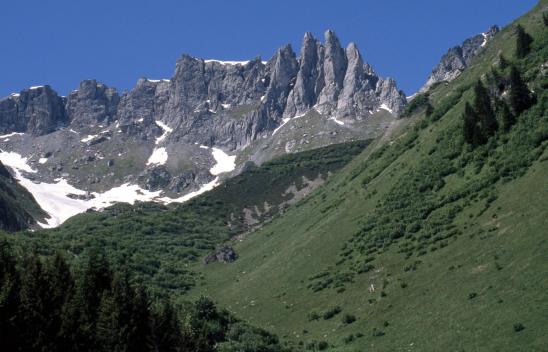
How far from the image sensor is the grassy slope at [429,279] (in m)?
50.8

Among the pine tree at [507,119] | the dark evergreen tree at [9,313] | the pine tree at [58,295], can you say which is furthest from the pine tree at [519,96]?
the dark evergreen tree at [9,313]

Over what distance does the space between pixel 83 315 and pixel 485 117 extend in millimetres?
58897

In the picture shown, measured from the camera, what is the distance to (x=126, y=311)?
5350cm

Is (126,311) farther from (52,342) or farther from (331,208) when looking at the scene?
(331,208)

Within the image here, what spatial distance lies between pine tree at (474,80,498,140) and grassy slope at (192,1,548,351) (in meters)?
6.43

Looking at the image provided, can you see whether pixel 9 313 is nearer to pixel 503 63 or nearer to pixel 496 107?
pixel 496 107

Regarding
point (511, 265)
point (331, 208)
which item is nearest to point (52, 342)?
point (511, 265)

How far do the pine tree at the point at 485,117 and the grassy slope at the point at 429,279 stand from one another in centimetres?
643

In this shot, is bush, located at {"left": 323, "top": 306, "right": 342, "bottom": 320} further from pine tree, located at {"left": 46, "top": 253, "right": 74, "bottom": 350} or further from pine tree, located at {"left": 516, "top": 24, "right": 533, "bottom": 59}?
pine tree, located at {"left": 516, "top": 24, "right": 533, "bottom": 59}

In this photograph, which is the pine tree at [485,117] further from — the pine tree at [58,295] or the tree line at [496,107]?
the pine tree at [58,295]

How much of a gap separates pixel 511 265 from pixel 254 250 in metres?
83.9

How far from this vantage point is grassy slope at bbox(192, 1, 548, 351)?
167 feet

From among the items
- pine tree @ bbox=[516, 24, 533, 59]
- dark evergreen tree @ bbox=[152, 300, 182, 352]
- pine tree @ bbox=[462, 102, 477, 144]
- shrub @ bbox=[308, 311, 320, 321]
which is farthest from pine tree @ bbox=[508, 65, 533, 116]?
dark evergreen tree @ bbox=[152, 300, 182, 352]


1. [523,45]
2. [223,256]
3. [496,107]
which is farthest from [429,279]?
[223,256]
